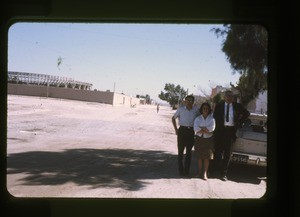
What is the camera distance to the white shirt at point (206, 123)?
608cm

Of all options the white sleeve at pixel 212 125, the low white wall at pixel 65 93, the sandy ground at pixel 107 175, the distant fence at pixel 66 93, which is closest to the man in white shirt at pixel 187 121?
the white sleeve at pixel 212 125

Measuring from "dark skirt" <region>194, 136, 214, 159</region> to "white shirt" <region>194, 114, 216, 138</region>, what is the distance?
10cm

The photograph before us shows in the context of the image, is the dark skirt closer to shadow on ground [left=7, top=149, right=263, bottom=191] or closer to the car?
the car

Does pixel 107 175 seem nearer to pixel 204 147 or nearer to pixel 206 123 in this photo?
pixel 204 147

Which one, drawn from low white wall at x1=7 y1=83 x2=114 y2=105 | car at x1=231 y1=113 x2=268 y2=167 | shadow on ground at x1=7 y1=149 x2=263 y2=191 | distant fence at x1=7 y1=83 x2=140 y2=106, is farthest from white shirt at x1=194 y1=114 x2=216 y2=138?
low white wall at x1=7 y1=83 x2=114 y2=105

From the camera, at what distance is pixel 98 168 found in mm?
7617

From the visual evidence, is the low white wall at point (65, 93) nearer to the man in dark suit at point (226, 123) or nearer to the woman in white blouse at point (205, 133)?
the woman in white blouse at point (205, 133)

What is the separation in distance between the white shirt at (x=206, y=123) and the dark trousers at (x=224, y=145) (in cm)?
18

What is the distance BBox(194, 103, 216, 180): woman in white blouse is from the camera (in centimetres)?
613

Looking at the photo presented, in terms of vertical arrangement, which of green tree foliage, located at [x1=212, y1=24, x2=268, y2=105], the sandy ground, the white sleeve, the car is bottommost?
the sandy ground

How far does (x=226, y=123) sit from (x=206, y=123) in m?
0.38

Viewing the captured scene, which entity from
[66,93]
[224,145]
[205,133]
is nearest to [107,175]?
[205,133]

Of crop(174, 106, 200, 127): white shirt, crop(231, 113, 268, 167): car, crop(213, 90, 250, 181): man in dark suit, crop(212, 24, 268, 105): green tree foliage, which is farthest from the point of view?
crop(212, 24, 268, 105): green tree foliage
